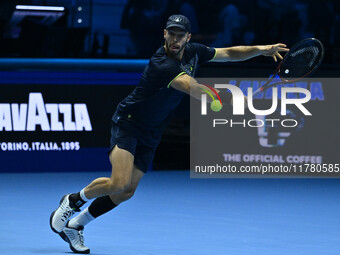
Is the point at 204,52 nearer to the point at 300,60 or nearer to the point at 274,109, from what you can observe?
the point at 300,60

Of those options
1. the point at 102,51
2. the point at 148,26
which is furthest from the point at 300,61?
the point at 148,26

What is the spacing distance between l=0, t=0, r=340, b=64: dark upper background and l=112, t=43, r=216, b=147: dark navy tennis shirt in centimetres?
550

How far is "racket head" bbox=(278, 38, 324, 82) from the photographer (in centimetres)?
629

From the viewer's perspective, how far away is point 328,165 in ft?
36.3

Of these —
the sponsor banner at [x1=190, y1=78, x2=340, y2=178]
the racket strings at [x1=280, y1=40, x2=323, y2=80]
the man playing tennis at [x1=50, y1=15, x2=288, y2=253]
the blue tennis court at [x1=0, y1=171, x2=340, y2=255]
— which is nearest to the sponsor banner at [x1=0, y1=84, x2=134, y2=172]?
the blue tennis court at [x1=0, y1=171, x2=340, y2=255]

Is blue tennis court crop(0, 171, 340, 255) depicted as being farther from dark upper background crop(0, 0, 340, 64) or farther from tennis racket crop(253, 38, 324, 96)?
dark upper background crop(0, 0, 340, 64)

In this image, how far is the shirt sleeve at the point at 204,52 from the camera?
20.2 feet

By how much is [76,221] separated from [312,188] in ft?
15.5

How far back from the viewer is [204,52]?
6.24m

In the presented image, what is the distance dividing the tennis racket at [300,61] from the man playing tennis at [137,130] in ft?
2.56

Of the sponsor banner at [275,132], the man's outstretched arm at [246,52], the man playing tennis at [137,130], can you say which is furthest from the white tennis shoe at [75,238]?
the sponsor banner at [275,132]

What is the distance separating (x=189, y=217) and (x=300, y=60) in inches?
82.9

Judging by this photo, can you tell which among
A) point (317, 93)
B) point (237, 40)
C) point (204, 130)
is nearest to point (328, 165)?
point (317, 93)

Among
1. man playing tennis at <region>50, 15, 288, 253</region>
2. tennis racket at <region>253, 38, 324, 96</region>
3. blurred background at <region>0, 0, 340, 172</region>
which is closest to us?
man playing tennis at <region>50, 15, 288, 253</region>
